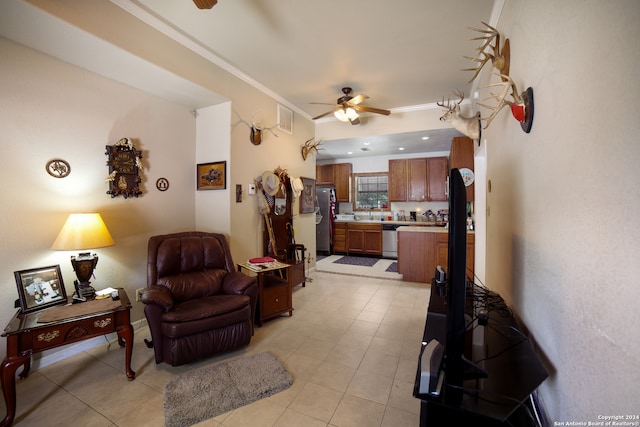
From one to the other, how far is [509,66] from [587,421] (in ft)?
6.32

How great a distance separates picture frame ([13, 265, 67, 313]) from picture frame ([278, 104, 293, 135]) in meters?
3.06

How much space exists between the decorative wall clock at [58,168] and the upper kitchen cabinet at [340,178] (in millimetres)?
5493

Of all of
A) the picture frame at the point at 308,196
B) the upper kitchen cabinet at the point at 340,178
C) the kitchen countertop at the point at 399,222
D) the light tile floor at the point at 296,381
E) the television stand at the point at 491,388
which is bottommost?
the light tile floor at the point at 296,381

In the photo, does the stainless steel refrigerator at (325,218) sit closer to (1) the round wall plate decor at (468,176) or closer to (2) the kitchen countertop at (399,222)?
(2) the kitchen countertop at (399,222)

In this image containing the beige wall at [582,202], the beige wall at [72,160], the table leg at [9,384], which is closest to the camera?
the beige wall at [582,202]

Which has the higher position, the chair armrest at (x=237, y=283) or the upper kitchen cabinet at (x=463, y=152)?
the upper kitchen cabinet at (x=463, y=152)

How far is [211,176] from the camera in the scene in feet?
10.7

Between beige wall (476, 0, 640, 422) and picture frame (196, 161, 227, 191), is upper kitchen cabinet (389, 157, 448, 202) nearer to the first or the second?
picture frame (196, 161, 227, 191)

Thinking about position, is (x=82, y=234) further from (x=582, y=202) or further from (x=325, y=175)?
(x=325, y=175)

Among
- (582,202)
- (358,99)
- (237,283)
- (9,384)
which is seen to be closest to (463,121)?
(358,99)

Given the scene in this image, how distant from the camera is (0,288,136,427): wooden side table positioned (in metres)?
1.58

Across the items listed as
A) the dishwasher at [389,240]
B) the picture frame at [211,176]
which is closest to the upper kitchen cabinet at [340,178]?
the dishwasher at [389,240]

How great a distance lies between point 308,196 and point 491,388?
408cm

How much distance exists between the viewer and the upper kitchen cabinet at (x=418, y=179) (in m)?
6.04
